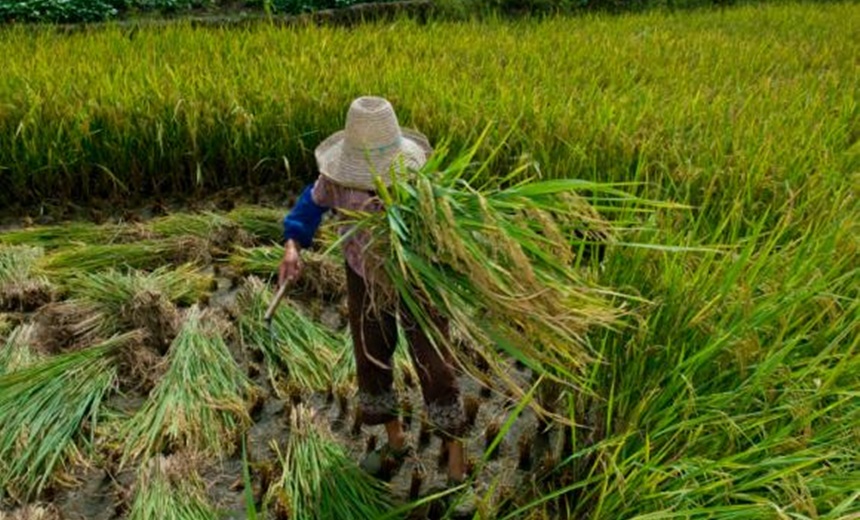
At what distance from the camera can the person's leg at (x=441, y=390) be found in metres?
1.72

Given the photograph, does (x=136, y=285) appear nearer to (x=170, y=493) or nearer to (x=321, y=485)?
(x=170, y=493)

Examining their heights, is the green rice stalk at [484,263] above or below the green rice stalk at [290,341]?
above

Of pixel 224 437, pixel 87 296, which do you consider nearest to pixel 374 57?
pixel 87 296

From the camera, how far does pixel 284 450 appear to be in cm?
201

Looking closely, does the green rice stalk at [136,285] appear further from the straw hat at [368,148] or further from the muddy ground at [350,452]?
the straw hat at [368,148]

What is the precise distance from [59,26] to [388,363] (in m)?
3.77

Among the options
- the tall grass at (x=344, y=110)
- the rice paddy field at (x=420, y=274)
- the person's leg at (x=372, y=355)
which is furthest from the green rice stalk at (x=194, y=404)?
the tall grass at (x=344, y=110)

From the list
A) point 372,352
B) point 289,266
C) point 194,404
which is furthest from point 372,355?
point 194,404

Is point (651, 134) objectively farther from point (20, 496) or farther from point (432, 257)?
point (20, 496)

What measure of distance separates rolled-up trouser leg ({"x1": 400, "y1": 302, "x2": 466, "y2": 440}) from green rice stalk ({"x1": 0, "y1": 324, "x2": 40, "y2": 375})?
1.06 meters

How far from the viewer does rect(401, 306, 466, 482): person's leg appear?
1.72 meters

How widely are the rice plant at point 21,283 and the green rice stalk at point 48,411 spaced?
40 cm

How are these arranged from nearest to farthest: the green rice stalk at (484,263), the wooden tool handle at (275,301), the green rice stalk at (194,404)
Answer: the green rice stalk at (484,263) < the wooden tool handle at (275,301) < the green rice stalk at (194,404)

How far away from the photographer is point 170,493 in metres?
1.78
